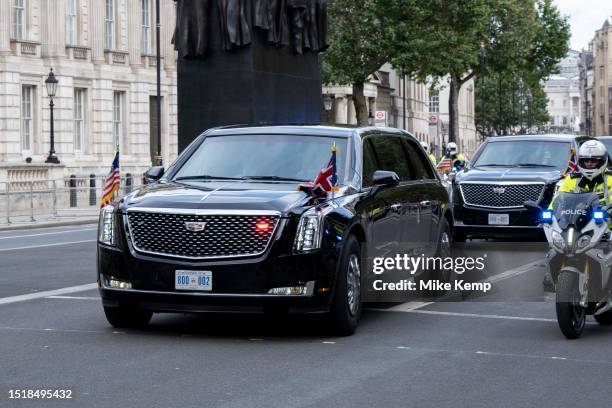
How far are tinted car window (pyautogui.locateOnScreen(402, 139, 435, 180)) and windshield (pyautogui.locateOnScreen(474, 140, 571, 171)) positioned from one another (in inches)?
301

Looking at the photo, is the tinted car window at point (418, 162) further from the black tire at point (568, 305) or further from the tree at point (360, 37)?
the tree at point (360, 37)

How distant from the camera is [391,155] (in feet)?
47.6

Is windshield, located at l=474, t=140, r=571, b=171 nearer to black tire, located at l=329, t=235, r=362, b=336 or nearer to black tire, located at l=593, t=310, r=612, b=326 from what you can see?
black tire, located at l=593, t=310, r=612, b=326

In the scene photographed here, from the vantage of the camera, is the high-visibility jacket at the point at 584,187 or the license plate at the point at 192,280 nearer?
the license plate at the point at 192,280

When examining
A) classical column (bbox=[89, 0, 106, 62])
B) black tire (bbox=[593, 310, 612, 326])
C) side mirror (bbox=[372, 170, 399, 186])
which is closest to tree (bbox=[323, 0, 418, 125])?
classical column (bbox=[89, 0, 106, 62])

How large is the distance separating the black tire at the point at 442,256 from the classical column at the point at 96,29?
1688 inches

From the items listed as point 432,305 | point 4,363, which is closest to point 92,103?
point 432,305

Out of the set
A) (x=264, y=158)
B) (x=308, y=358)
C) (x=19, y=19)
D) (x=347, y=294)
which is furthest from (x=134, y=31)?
(x=308, y=358)

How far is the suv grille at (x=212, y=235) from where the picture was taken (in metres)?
11.5

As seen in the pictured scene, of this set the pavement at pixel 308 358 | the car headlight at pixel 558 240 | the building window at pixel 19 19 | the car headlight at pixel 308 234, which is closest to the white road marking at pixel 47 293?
the pavement at pixel 308 358

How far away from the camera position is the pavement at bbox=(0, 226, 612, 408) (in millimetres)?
9008

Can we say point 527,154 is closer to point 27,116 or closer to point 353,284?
point 353,284

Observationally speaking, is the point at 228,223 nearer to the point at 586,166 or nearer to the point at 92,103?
the point at 586,166

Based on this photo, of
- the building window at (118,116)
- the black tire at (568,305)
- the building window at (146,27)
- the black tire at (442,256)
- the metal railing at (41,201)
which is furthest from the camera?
the building window at (146,27)
